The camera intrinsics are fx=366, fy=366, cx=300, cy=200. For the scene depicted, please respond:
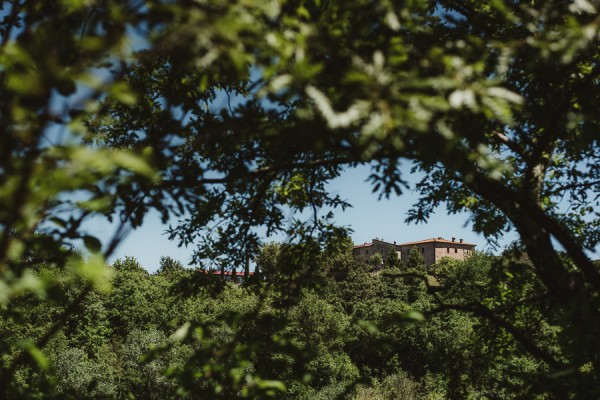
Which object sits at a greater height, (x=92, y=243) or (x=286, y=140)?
(x=286, y=140)

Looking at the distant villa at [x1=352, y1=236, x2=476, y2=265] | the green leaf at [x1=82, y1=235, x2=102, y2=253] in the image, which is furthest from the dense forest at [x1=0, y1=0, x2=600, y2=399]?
the distant villa at [x1=352, y1=236, x2=476, y2=265]

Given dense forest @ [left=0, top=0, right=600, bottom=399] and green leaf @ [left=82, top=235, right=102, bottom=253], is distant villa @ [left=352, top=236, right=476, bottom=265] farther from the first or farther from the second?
green leaf @ [left=82, top=235, right=102, bottom=253]

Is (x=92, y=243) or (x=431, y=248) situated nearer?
(x=92, y=243)

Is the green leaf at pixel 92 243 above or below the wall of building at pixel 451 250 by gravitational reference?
below

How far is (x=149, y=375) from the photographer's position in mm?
30266

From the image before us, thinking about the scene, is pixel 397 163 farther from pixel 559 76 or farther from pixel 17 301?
pixel 17 301

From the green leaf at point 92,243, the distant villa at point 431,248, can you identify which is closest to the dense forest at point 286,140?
the green leaf at point 92,243

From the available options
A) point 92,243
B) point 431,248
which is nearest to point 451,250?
point 431,248

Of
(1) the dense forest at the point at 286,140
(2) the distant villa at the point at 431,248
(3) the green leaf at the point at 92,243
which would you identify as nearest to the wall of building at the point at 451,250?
(2) the distant villa at the point at 431,248

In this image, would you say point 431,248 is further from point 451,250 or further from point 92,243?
point 92,243

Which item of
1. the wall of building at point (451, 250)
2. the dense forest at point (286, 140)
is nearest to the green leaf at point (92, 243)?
the dense forest at point (286, 140)

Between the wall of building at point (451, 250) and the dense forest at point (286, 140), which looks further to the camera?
the wall of building at point (451, 250)

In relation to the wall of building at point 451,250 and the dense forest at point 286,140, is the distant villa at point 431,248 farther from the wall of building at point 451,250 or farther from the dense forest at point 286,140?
the dense forest at point 286,140

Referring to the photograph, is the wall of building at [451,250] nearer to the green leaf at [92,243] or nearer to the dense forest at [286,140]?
the dense forest at [286,140]
